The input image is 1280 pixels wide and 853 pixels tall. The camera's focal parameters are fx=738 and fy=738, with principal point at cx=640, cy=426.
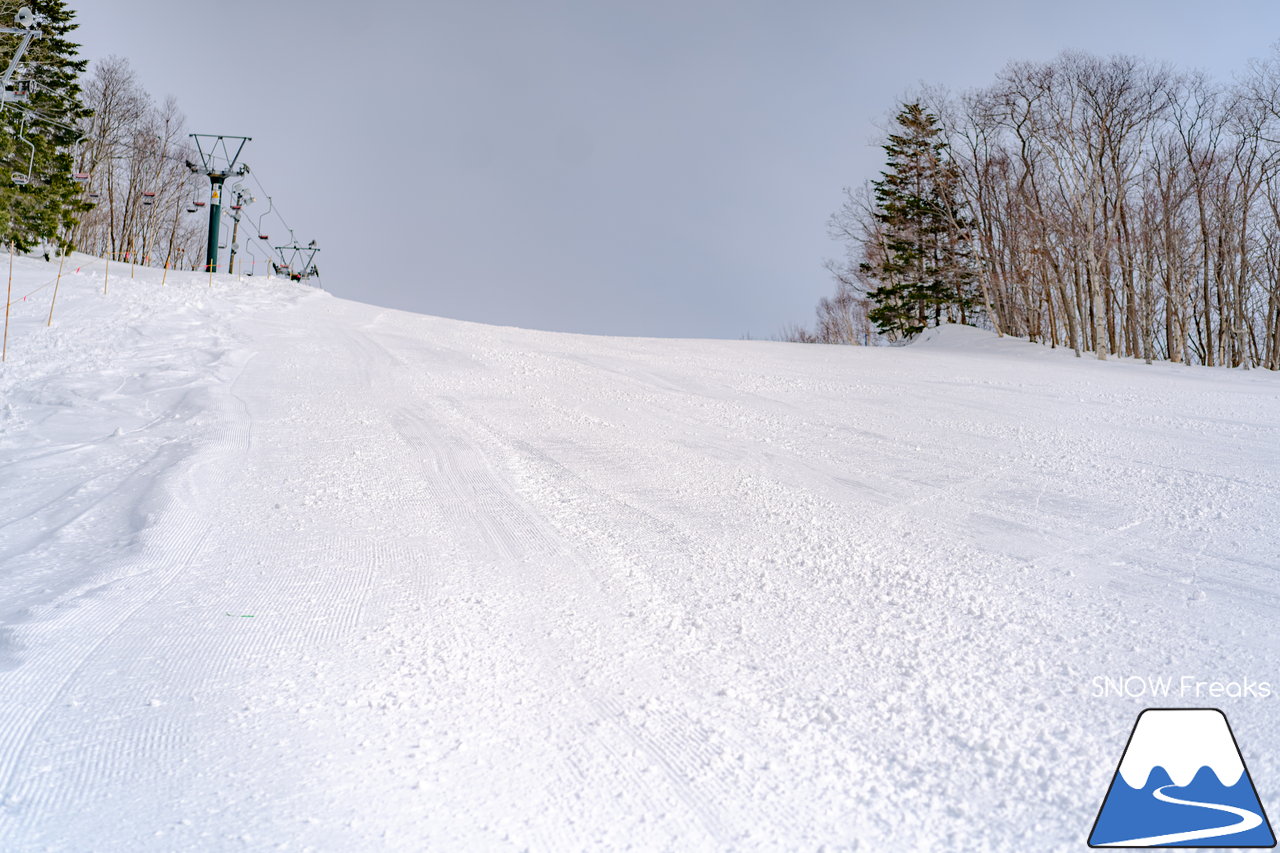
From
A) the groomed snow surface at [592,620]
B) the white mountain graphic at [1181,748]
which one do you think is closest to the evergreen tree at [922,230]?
the groomed snow surface at [592,620]

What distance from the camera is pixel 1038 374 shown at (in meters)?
12.6

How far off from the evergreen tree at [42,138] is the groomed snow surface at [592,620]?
22.5 meters

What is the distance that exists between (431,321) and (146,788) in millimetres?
14726

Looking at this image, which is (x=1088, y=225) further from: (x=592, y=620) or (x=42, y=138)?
(x=42, y=138)

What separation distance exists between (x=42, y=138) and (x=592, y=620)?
3448cm

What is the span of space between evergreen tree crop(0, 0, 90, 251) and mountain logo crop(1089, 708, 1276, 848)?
93.1 feet

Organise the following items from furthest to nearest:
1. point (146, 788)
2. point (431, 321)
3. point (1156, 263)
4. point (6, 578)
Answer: point (1156, 263) → point (431, 321) → point (6, 578) → point (146, 788)

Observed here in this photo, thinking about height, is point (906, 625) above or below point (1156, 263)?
below

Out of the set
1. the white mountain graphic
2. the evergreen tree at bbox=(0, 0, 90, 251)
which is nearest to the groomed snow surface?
the white mountain graphic

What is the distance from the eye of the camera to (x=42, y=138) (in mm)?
27281

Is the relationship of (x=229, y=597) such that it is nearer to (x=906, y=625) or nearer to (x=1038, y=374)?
(x=906, y=625)

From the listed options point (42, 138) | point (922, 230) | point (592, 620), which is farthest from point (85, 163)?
point (592, 620)

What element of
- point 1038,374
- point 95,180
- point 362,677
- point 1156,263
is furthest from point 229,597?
point 95,180

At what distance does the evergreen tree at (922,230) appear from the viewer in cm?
2945
